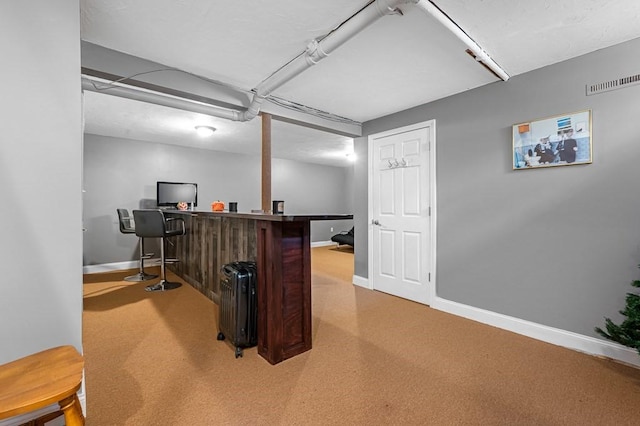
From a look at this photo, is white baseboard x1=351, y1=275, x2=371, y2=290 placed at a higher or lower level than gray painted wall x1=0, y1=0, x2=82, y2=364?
lower

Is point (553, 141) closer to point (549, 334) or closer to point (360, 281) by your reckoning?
point (549, 334)

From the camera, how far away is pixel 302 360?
2016mm

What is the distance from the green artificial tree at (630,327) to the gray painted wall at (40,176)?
3196mm

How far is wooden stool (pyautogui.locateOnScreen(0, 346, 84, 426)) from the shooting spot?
900 millimetres

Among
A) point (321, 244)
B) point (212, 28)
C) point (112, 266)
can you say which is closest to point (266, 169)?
point (212, 28)

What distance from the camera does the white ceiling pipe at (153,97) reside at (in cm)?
236

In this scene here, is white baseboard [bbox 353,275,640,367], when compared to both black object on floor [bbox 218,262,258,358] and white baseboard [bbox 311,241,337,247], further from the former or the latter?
white baseboard [bbox 311,241,337,247]

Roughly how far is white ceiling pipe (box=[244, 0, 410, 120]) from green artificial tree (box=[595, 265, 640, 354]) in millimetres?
2304

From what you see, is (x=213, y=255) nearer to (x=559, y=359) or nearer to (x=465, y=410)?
(x=465, y=410)

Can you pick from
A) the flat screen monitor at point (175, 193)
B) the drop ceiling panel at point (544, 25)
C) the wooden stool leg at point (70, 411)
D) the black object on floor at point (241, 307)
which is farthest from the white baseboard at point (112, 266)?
the drop ceiling panel at point (544, 25)

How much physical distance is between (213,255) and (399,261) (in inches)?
89.1

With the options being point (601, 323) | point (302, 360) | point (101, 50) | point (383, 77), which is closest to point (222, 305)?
point (302, 360)

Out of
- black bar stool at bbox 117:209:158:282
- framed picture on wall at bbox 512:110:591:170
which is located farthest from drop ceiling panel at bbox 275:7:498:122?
black bar stool at bbox 117:209:158:282

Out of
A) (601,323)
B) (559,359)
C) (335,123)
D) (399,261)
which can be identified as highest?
(335,123)
